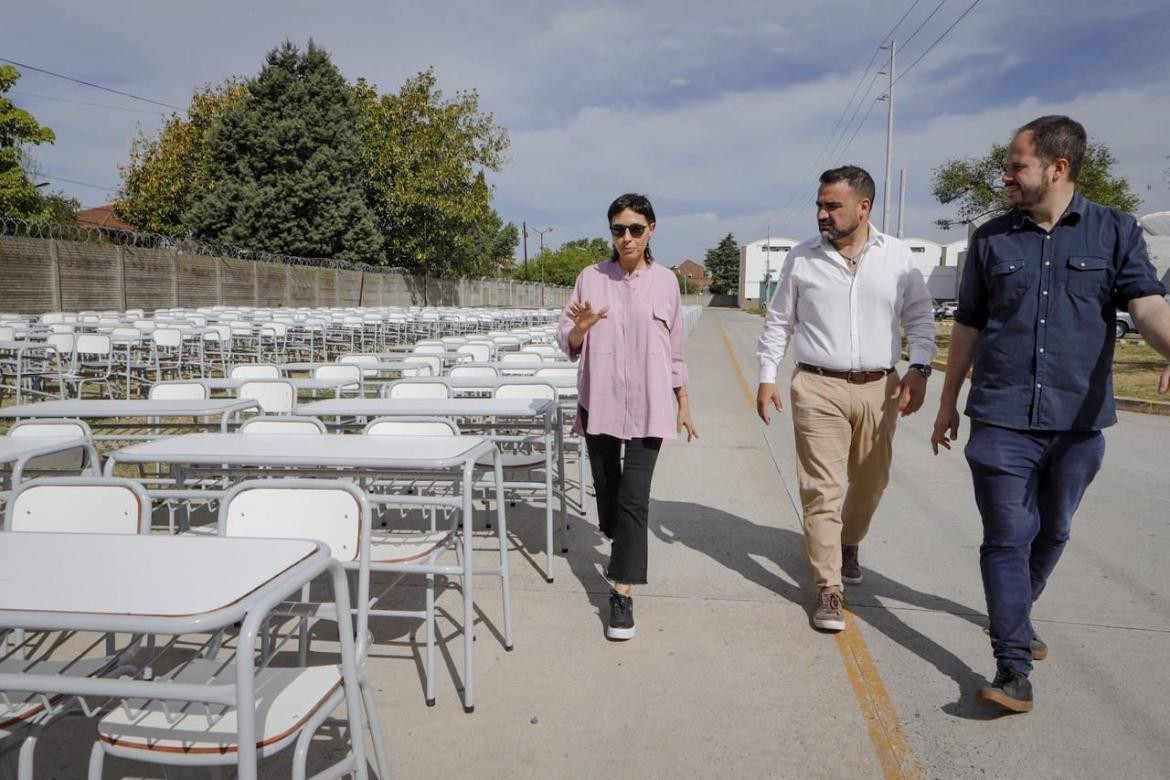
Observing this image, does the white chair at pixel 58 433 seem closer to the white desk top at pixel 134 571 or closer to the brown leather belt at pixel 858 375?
the white desk top at pixel 134 571

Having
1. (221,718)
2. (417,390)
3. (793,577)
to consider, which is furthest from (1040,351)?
(417,390)

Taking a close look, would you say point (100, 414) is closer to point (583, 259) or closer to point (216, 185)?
point (216, 185)

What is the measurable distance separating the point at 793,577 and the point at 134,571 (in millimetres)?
3376

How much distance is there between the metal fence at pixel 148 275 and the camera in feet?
54.3

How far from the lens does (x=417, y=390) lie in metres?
5.57

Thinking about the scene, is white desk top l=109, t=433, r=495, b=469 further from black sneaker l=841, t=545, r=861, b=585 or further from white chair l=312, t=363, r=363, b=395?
white chair l=312, t=363, r=363, b=395

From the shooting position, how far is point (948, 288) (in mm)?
58844

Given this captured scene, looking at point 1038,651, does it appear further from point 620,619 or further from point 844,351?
point 620,619

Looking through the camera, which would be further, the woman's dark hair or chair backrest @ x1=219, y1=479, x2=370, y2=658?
the woman's dark hair

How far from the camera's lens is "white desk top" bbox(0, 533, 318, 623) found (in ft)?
5.52

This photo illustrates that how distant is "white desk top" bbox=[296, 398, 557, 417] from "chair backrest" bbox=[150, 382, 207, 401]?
1.19 meters

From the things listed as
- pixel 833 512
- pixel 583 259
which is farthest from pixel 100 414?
pixel 583 259

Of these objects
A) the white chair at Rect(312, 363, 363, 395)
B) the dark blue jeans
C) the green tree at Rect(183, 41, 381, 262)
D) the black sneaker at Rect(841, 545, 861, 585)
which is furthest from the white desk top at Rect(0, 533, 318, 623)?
the green tree at Rect(183, 41, 381, 262)

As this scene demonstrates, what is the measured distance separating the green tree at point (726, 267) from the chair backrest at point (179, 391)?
104822mm
